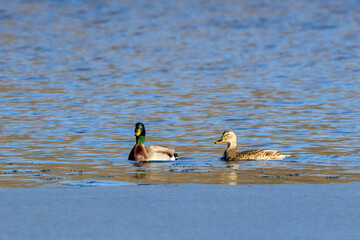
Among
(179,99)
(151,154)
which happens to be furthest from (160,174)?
(179,99)

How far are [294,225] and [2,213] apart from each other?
120 inches

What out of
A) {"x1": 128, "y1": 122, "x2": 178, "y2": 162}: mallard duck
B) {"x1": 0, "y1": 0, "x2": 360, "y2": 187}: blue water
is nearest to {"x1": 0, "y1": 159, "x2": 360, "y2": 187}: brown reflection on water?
{"x1": 0, "y1": 0, "x2": 360, "y2": 187}: blue water

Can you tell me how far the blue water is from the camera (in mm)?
13344

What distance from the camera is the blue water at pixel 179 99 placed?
43.8 feet

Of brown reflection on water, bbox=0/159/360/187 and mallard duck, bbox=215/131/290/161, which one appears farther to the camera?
mallard duck, bbox=215/131/290/161

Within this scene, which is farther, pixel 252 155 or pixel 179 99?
pixel 179 99

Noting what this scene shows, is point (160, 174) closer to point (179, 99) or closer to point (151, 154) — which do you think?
point (151, 154)

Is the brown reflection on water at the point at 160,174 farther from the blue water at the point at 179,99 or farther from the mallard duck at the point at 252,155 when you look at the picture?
the mallard duck at the point at 252,155

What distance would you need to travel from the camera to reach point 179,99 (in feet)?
73.1

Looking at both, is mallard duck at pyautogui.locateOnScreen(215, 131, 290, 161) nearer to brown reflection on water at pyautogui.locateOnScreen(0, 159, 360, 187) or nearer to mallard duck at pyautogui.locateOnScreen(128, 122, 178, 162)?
brown reflection on water at pyautogui.locateOnScreen(0, 159, 360, 187)

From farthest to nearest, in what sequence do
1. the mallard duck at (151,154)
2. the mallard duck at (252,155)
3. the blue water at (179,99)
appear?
the mallard duck at (151,154)
the mallard duck at (252,155)
the blue water at (179,99)

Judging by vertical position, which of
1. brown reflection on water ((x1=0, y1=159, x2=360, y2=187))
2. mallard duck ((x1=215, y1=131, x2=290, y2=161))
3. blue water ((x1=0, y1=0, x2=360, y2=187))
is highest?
blue water ((x1=0, y1=0, x2=360, y2=187))

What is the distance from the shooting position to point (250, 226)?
8.69 metres

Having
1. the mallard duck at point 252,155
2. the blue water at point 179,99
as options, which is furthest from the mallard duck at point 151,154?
the mallard duck at point 252,155
